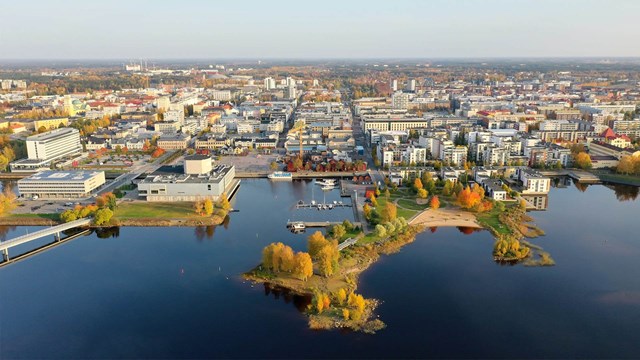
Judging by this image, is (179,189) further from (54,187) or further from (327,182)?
(327,182)

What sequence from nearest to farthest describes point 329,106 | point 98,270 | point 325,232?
1. point 98,270
2. point 325,232
3. point 329,106

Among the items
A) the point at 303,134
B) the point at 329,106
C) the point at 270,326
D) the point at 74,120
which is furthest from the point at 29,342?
the point at 329,106

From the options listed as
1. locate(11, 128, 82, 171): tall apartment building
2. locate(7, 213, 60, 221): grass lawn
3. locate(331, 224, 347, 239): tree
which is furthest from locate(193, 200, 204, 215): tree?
locate(11, 128, 82, 171): tall apartment building

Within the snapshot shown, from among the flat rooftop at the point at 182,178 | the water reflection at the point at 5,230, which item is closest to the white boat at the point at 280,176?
the flat rooftop at the point at 182,178

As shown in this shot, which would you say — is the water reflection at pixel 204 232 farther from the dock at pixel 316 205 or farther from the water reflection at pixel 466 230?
the water reflection at pixel 466 230

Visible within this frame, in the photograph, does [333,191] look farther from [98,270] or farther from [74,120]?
[74,120]

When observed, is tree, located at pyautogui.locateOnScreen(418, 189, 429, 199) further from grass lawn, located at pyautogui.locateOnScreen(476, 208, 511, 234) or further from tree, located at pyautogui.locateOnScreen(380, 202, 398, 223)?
tree, located at pyautogui.locateOnScreen(380, 202, 398, 223)

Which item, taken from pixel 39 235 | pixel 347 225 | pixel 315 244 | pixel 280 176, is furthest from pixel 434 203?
pixel 39 235
